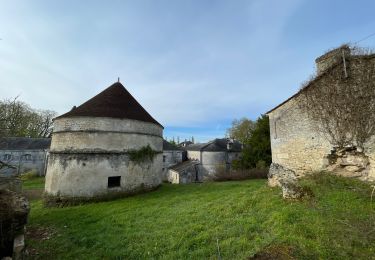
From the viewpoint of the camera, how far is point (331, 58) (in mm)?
9133

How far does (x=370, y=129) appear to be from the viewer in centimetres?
751

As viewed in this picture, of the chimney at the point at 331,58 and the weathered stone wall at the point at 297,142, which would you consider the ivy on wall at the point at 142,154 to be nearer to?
the weathered stone wall at the point at 297,142

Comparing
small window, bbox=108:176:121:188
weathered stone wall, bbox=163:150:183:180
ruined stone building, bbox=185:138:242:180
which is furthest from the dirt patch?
weathered stone wall, bbox=163:150:183:180

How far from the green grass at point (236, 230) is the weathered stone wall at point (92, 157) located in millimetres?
3854

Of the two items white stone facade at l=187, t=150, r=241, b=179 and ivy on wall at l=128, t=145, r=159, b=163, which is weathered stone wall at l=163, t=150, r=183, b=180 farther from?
ivy on wall at l=128, t=145, r=159, b=163

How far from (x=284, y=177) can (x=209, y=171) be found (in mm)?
25777

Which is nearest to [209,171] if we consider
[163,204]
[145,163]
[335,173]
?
[145,163]

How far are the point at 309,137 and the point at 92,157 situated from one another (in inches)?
463

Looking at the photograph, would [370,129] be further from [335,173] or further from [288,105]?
[288,105]

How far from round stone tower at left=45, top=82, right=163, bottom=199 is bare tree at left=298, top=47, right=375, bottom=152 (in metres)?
10.4

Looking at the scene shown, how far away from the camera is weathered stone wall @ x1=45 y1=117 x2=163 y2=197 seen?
1338 centimetres

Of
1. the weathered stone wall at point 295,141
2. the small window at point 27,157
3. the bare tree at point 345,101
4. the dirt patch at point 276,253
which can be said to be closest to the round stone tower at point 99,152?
the weathered stone wall at point 295,141

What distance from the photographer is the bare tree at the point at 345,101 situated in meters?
7.66

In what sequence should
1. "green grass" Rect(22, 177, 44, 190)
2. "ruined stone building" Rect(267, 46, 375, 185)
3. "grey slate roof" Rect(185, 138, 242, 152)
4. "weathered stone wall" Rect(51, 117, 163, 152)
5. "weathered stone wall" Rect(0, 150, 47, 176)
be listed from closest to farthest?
"ruined stone building" Rect(267, 46, 375, 185) < "weathered stone wall" Rect(51, 117, 163, 152) < "green grass" Rect(22, 177, 44, 190) < "weathered stone wall" Rect(0, 150, 47, 176) < "grey slate roof" Rect(185, 138, 242, 152)
